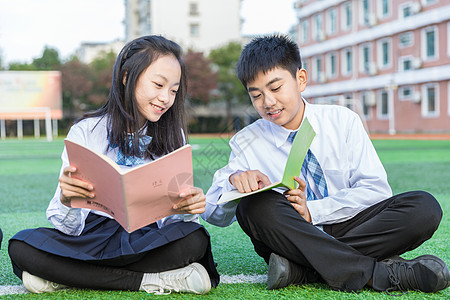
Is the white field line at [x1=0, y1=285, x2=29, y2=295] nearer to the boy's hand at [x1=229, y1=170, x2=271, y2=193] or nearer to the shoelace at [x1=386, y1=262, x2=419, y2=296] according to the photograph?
the boy's hand at [x1=229, y1=170, x2=271, y2=193]

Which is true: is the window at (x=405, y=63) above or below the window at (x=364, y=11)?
below

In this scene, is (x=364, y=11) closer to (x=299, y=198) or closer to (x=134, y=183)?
(x=299, y=198)

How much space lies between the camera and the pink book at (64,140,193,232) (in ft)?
4.27

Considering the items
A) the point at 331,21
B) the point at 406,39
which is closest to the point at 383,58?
the point at 406,39

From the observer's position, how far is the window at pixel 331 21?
71.6ft

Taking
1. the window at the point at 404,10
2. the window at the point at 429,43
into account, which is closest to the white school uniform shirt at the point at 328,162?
the window at the point at 429,43

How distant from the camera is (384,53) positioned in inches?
757

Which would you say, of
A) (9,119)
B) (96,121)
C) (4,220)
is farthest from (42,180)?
(9,119)

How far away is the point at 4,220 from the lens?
290cm

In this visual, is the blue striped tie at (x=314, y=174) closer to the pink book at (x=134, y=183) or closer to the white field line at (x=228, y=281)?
the white field line at (x=228, y=281)

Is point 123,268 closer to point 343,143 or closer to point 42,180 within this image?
point 343,143

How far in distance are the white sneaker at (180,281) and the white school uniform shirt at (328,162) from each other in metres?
0.25

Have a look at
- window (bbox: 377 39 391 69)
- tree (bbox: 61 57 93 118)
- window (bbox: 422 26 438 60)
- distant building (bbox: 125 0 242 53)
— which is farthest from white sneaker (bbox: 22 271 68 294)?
distant building (bbox: 125 0 242 53)

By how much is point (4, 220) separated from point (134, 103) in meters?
1.56
